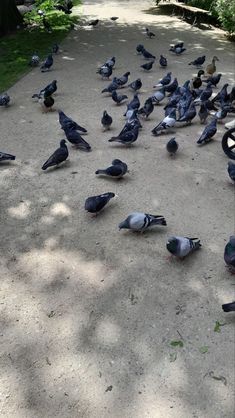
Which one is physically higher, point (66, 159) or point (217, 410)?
point (217, 410)

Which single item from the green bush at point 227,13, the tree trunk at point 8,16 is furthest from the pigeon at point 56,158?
the tree trunk at point 8,16

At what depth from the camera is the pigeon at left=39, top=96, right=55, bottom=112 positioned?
9.01m

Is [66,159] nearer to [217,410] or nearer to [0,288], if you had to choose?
[0,288]

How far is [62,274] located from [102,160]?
284cm

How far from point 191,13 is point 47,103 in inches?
509

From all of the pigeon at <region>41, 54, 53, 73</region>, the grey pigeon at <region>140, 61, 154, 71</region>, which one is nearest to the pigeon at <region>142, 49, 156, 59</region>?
the grey pigeon at <region>140, 61, 154, 71</region>

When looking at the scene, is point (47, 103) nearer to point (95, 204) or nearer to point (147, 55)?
point (95, 204)

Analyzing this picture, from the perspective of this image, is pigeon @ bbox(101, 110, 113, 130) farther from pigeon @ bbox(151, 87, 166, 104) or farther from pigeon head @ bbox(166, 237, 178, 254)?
pigeon head @ bbox(166, 237, 178, 254)

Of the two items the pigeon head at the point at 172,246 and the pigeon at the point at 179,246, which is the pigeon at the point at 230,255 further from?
the pigeon head at the point at 172,246

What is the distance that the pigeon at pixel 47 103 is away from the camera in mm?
9008

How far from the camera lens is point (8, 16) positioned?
1647cm

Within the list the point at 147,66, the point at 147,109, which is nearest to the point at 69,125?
the point at 147,109

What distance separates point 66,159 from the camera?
697cm

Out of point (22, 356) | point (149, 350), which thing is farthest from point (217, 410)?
point (22, 356)
